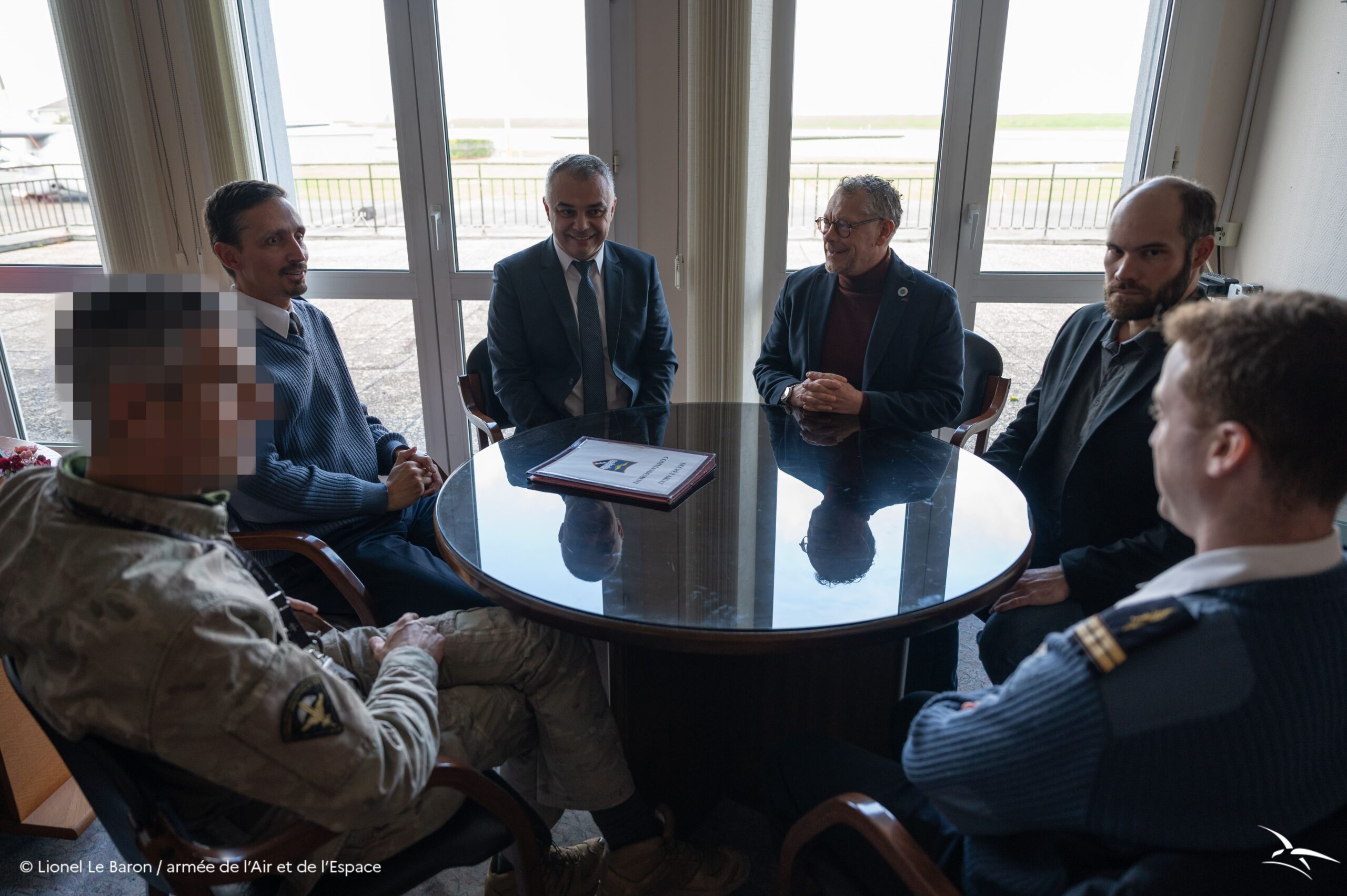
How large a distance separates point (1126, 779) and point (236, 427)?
3.34 feet

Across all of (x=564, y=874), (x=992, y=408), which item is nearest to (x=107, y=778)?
(x=564, y=874)

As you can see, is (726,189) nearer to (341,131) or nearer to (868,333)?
(868,333)

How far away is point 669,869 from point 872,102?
2.81 meters

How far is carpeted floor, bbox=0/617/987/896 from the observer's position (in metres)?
1.66

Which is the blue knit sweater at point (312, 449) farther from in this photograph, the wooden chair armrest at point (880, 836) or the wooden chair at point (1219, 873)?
the wooden chair at point (1219, 873)

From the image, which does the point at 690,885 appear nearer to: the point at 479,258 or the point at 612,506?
the point at 612,506

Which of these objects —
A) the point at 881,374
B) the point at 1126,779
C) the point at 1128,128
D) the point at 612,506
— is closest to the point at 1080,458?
the point at 881,374

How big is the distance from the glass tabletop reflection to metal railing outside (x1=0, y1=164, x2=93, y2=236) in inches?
106

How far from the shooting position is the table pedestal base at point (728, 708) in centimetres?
164

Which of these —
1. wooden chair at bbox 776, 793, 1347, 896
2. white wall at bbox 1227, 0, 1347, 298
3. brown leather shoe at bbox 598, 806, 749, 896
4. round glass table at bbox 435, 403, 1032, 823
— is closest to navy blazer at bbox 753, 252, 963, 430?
round glass table at bbox 435, 403, 1032, 823

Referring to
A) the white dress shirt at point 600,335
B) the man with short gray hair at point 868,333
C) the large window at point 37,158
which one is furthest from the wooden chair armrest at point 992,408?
the large window at point 37,158

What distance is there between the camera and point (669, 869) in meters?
1.54

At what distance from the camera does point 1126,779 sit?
0.78 meters

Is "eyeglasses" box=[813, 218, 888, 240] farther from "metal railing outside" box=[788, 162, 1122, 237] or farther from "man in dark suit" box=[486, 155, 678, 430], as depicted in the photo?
"metal railing outside" box=[788, 162, 1122, 237]
